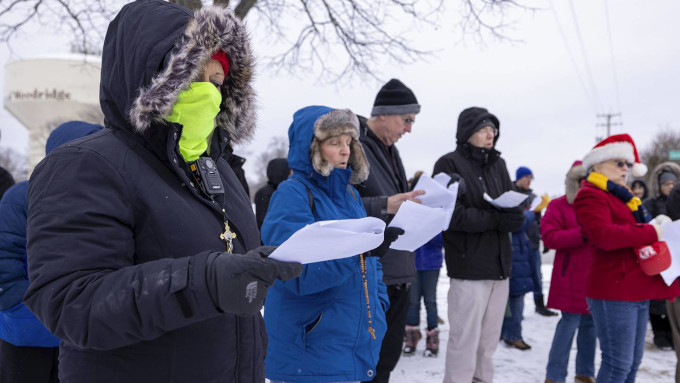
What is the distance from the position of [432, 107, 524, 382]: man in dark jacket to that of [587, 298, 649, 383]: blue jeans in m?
0.71

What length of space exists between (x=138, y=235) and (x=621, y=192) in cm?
355

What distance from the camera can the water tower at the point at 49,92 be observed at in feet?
96.7

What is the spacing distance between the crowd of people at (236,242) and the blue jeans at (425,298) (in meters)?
0.24

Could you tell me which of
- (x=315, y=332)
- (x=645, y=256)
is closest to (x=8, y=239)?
(x=315, y=332)

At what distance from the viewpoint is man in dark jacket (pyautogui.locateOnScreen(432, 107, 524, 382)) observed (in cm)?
398

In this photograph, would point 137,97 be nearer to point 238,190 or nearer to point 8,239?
point 238,190

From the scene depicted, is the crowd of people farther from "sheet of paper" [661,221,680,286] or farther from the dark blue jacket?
the dark blue jacket

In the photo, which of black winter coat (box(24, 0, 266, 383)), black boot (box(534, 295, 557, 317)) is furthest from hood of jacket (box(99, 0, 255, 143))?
black boot (box(534, 295, 557, 317))

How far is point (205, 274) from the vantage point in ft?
3.82

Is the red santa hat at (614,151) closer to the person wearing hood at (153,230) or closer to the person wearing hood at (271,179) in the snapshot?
the person wearing hood at (271,179)

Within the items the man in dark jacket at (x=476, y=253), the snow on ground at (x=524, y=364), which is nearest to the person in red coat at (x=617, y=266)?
the man in dark jacket at (x=476, y=253)

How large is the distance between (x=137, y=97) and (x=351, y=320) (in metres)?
1.44

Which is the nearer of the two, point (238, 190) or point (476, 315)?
point (238, 190)

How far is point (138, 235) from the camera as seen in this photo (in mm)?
1307
